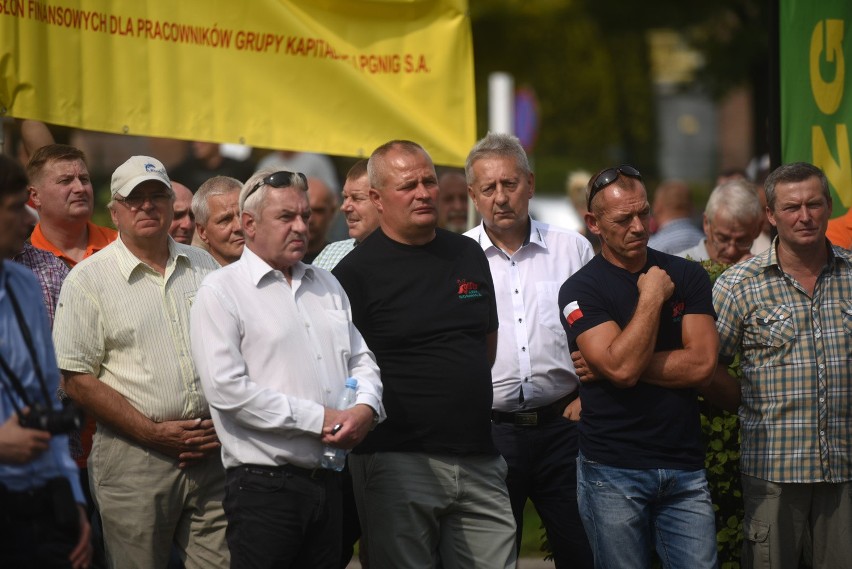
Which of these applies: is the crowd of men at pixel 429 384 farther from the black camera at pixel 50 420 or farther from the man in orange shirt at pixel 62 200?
the black camera at pixel 50 420

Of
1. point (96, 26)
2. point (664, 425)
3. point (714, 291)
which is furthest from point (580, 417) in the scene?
point (96, 26)

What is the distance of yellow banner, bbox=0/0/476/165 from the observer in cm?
689

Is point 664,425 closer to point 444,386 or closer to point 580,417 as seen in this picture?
point 580,417

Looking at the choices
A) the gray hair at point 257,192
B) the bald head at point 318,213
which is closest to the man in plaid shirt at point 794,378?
the gray hair at point 257,192

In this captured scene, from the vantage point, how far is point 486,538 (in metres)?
6.12

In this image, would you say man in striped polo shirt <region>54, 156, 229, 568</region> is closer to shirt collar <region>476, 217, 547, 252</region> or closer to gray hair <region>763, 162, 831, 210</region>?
shirt collar <region>476, 217, 547, 252</region>

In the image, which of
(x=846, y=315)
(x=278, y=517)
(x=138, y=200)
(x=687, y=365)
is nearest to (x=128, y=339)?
(x=138, y=200)

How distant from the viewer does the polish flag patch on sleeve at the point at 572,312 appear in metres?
6.11

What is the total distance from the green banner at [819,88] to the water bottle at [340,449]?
11.6ft

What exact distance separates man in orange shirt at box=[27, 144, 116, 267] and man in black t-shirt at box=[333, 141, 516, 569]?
1524mm

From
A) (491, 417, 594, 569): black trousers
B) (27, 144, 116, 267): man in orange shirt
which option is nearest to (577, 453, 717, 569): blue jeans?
(491, 417, 594, 569): black trousers

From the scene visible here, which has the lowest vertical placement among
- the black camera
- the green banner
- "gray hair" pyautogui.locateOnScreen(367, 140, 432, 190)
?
the black camera

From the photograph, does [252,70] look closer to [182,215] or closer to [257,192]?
[182,215]

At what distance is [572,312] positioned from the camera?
6129 mm
